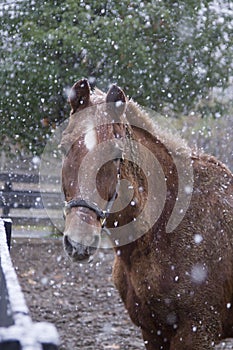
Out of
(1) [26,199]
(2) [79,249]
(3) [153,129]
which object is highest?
(1) [26,199]

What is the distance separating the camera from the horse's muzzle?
7.25 feet

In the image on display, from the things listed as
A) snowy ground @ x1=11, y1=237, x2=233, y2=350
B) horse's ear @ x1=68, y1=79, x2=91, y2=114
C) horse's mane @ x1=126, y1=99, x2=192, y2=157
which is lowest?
snowy ground @ x1=11, y1=237, x2=233, y2=350

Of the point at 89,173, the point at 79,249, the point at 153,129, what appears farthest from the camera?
the point at 153,129

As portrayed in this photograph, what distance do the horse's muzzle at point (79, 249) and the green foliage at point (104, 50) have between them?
5.52 meters

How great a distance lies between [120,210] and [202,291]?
64 cm

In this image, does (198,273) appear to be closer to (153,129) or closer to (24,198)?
(153,129)

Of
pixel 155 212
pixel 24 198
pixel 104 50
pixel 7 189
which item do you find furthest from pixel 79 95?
pixel 24 198

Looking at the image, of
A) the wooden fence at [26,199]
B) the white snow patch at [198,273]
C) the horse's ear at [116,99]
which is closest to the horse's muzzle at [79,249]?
the horse's ear at [116,99]

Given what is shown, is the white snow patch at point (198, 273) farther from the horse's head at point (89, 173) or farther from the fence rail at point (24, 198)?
the fence rail at point (24, 198)

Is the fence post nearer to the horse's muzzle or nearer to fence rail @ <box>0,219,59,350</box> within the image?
the horse's muzzle

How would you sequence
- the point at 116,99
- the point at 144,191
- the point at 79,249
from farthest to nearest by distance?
Answer: the point at 144,191 < the point at 116,99 < the point at 79,249

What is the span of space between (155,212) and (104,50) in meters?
5.14

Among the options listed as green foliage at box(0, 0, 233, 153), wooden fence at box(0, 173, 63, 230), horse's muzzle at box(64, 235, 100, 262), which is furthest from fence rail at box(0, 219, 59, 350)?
wooden fence at box(0, 173, 63, 230)

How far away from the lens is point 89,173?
7.72ft
